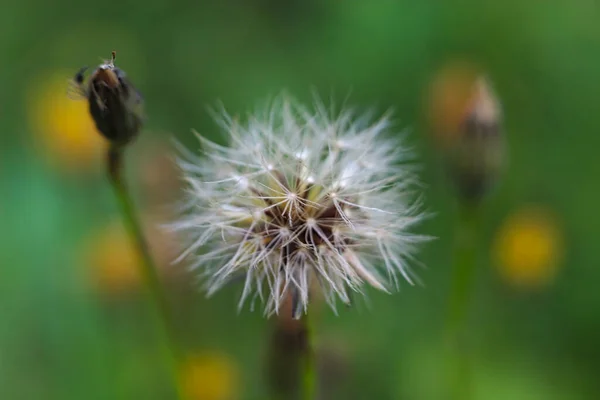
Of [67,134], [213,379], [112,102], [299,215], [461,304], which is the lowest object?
[213,379]

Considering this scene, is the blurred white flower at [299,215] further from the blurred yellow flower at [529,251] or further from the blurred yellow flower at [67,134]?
the blurred yellow flower at [67,134]

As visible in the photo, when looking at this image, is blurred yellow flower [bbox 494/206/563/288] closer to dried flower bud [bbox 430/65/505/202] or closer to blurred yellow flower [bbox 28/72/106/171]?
dried flower bud [bbox 430/65/505/202]

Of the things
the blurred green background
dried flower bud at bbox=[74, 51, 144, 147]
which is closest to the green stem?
dried flower bud at bbox=[74, 51, 144, 147]

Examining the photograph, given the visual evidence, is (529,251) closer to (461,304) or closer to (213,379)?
(461,304)

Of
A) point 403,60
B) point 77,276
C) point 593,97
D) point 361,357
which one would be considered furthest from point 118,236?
point 593,97

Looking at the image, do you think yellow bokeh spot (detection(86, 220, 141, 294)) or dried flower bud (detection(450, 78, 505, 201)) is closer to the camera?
dried flower bud (detection(450, 78, 505, 201))

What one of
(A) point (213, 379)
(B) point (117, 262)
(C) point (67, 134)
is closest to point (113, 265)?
(B) point (117, 262)
